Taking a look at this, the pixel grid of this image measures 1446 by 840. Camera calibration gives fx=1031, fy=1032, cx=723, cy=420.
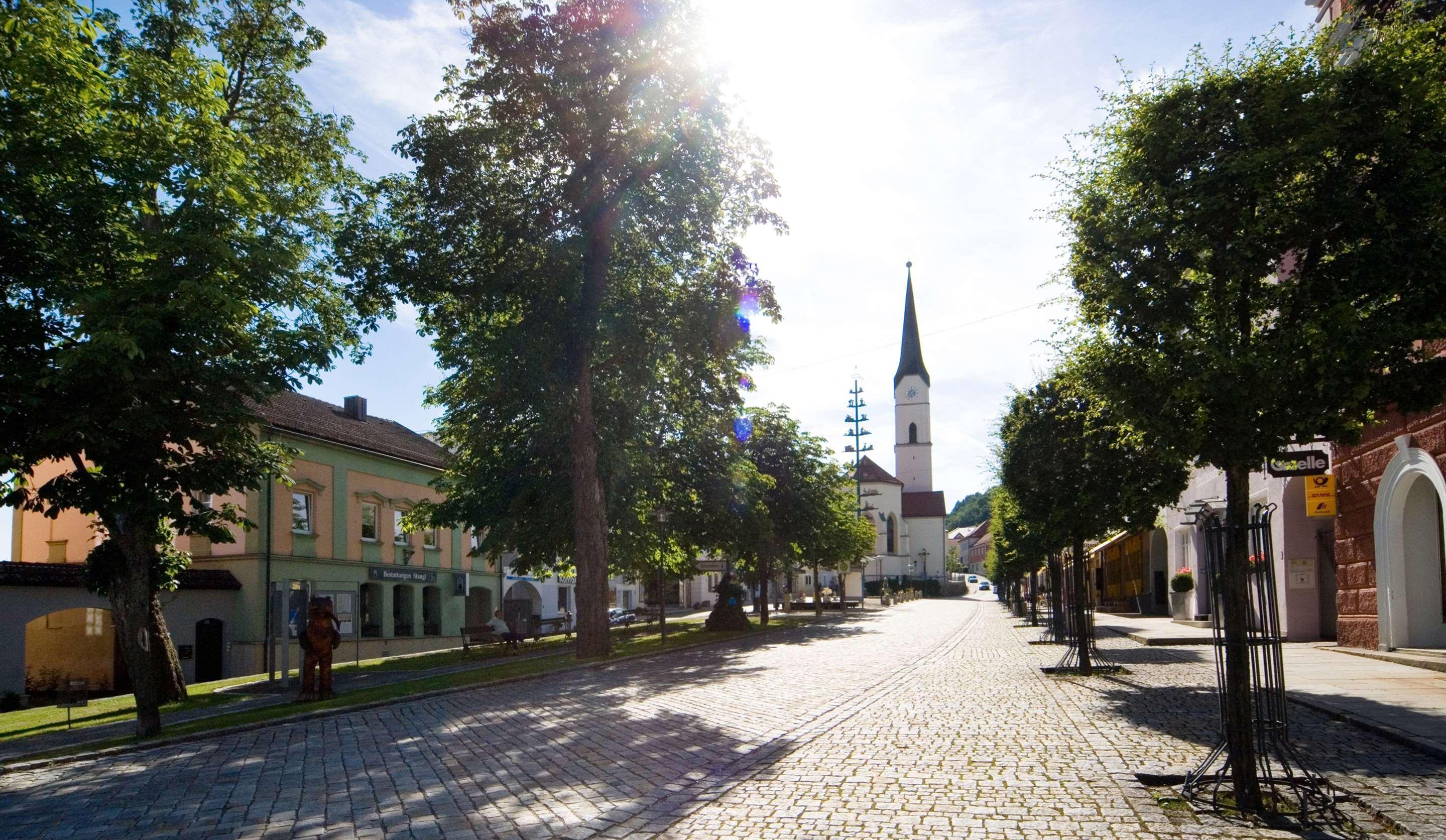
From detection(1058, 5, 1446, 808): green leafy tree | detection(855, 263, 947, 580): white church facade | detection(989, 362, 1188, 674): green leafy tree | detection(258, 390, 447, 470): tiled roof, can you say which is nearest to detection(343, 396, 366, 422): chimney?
detection(258, 390, 447, 470): tiled roof

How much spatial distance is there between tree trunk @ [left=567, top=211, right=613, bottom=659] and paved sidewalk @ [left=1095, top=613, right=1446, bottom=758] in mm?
12315

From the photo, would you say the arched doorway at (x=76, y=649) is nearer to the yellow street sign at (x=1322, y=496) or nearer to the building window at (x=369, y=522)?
the building window at (x=369, y=522)

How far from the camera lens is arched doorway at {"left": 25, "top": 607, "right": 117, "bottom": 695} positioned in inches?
1109

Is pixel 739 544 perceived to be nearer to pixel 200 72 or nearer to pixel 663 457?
pixel 663 457

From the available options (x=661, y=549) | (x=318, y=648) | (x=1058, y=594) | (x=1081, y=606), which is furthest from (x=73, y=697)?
(x=1058, y=594)

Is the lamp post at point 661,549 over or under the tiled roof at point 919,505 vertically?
under

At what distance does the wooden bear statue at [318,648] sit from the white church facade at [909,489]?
93949 millimetres

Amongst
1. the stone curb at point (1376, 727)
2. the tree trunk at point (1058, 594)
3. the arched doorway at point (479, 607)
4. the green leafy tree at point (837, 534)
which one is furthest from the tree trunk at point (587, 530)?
the arched doorway at point (479, 607)

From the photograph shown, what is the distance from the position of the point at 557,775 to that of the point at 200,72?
40.9 feet

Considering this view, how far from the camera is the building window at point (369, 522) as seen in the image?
1577 inches

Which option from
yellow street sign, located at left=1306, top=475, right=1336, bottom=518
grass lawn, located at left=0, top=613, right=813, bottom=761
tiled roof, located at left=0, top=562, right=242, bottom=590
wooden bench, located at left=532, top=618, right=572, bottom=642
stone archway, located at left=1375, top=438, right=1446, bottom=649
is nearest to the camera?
grass lawn, located at left=0, top=613, right=813, bottom=761

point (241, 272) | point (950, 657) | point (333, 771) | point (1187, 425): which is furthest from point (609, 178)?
point (1187, 425)

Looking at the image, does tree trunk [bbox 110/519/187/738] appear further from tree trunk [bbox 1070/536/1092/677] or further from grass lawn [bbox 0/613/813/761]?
tree trunk [bbox 1070/536/1092/677]

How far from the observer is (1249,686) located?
7145 mm
